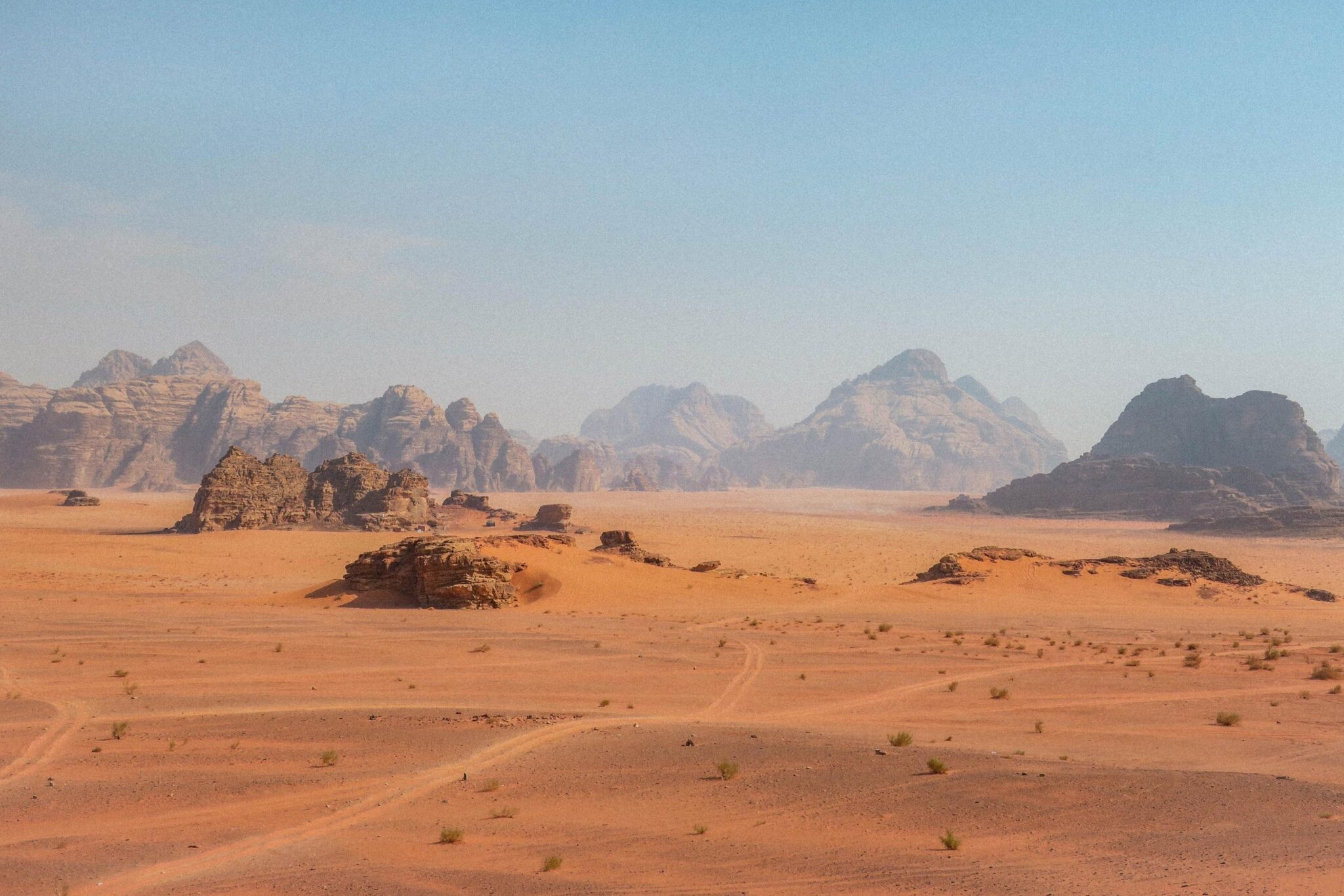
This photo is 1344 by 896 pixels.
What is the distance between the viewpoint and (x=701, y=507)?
13138cm

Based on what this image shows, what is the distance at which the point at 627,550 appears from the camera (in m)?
33.8

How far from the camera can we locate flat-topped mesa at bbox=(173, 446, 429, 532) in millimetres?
51594

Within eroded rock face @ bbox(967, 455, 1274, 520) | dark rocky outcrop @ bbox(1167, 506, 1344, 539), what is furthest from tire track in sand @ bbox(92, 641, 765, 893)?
eroded rock face @ bbox(967, 455, 1274, 520)

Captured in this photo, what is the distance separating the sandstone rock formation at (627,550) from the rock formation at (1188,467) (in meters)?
81.7

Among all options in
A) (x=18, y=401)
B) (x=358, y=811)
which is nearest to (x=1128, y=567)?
(x=358, y=811)

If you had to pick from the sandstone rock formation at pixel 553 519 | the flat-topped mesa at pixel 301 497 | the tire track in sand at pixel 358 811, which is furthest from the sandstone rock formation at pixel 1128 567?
the flat-topped mesa at pixel 301 497

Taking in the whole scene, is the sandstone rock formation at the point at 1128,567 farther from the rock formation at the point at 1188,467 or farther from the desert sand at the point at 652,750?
the rock formation at the point at 1188,467

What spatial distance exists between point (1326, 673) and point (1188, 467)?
105271 millimetres

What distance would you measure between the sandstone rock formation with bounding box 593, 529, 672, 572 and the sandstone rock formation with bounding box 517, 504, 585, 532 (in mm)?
25905

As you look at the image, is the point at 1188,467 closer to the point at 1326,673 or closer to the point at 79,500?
the point at 1326,673

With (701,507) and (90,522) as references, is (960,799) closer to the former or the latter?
(90,522)

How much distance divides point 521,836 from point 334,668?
364 inches

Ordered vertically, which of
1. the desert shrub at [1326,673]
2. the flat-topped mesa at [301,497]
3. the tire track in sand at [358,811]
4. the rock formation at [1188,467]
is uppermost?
the rock formation at [1188,467]

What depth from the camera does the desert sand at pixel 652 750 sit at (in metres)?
6.76
